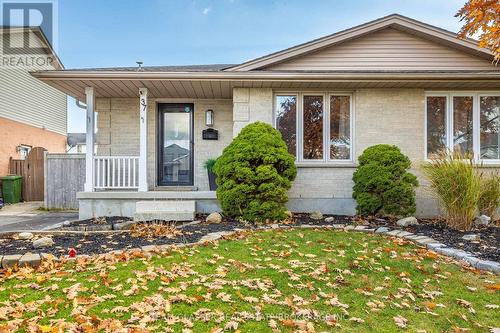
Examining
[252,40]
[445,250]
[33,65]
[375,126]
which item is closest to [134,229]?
[445,250]

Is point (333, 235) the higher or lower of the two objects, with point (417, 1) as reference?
lower

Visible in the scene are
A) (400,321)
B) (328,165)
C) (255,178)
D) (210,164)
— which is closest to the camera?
(400,321)

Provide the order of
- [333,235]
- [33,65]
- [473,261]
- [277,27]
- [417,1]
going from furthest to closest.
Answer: [277,27], [33,65], [417,1], [333,235], [473,261]

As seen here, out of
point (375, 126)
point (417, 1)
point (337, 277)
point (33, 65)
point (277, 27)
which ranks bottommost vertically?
point (337, 277)

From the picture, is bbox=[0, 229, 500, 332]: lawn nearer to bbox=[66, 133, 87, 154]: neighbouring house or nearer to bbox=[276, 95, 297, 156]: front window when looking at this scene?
bbox=[276, 95, 297, 156]: front window

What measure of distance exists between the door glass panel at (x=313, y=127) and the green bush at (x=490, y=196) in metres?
3.18

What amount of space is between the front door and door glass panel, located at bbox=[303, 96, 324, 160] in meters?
2.96

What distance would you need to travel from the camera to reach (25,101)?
13.3 m

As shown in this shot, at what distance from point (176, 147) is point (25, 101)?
8447mm

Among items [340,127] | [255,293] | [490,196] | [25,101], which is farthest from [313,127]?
[25,101]

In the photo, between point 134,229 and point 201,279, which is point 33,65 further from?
point 201,279

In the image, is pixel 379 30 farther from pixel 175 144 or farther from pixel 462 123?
pixel 175 144

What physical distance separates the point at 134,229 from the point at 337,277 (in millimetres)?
3623

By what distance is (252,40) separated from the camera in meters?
20.4
